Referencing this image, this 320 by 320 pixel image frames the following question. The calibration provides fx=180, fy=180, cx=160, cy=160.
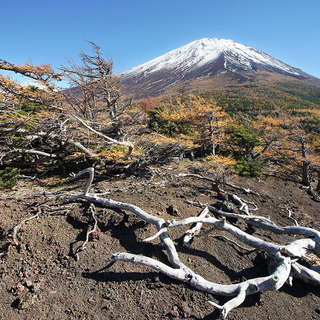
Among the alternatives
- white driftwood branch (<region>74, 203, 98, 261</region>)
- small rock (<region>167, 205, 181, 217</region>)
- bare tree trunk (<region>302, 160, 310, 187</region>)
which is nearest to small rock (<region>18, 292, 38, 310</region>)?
white driftwood branch (<region>74, 203, 98, 261</region>)

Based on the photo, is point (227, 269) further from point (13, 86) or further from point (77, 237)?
point (13, 86)

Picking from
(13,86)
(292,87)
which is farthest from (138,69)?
(13,86)

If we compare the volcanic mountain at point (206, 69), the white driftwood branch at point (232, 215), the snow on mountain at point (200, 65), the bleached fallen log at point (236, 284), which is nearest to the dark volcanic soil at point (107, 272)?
the bleached fallen log at point (236, 284)

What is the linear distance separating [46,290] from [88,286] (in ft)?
1.35

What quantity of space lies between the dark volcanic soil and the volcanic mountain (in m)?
49.5

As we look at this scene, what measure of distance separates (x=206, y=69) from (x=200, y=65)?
26.6 feet

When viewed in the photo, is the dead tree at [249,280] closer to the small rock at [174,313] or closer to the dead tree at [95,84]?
the small rock at [174,313]

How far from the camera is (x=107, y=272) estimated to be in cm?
207

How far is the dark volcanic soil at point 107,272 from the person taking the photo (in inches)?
68.7

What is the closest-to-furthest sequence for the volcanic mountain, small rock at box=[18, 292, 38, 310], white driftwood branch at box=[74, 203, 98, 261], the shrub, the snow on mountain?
1. small rock at box=[18, 292, 38, 310]
2. white driftwood branch at box=[74, 203, 98, 261]
3. the shrub
4. the volcanic mountain
5. the snow on mountain

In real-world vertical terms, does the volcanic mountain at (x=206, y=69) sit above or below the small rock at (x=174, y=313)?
above

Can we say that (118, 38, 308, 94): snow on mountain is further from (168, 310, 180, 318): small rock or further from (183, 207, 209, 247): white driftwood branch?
(168, 310, 180, 318): small rock

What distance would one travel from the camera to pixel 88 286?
1.93 metres

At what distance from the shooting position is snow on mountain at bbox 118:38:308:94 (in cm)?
6619
